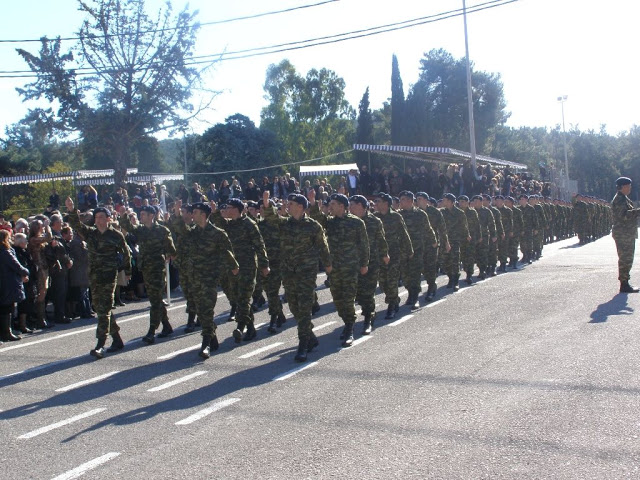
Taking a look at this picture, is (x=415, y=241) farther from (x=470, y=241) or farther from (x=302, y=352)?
(x=302, y=352)

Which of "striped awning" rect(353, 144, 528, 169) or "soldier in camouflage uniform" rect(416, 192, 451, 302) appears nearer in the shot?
"soldier in camouflage uniform" rect(416, 192, 451, 302)

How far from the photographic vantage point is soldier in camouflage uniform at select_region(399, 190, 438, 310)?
13.6 meters

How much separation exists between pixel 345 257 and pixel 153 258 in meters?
2.90

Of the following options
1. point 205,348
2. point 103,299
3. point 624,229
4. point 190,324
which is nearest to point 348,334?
point 205,348

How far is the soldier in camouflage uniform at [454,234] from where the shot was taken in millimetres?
15930

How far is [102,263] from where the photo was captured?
10.3 m

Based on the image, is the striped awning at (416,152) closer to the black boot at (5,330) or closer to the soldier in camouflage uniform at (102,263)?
the black boot at (5,330)

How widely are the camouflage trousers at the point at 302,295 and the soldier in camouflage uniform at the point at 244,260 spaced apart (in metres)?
1.05

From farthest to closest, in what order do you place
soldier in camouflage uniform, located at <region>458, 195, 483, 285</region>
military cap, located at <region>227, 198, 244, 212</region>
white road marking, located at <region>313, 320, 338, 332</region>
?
soldier in camouflage uniform, located at <region>458, 195, 483, 285</region> → white road marking, located at <region>313, 320, 338, 332</region> → military cap, located at <region>227, 198, 244, 212</region>

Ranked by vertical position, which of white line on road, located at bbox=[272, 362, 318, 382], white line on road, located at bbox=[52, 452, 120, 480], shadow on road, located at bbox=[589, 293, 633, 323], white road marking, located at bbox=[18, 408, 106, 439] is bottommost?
shadow on road, located at bbox=[589, 293, 633, 323]

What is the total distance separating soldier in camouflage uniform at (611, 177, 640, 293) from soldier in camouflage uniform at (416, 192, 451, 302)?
3099mm

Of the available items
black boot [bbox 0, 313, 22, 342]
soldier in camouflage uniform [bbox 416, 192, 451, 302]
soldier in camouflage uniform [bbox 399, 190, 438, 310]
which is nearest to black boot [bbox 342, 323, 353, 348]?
soldier in camouflage uniform [bbox 399, 190, 438, 310]

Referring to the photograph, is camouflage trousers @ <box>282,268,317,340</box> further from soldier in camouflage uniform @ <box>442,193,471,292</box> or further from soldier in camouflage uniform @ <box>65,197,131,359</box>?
soldier in camouflage uniform @ <box>442,193,471,292</box>

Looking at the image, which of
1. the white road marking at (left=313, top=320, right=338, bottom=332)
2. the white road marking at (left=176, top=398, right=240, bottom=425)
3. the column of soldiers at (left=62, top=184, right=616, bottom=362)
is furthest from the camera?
the white road marking at (left=313, top=320, right=338, bottom=332)
